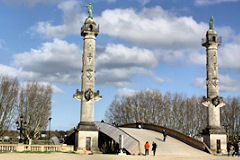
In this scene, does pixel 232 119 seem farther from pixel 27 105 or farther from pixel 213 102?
pixel 27 105

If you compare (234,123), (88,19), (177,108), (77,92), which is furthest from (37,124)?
(234,123)

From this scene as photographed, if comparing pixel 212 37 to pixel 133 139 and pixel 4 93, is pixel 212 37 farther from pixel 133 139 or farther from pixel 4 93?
pixel 4 93

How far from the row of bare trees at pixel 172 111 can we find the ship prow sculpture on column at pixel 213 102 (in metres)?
18.8

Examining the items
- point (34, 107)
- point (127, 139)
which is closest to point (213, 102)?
point (127, 139)

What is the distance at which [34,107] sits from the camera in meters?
43.2

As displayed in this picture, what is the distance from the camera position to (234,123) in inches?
2042

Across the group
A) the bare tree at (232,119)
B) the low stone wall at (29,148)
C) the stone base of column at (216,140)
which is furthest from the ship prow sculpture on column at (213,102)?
the bare tree at (232,119)

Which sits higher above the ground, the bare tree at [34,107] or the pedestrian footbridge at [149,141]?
the bare tree at [34,107]

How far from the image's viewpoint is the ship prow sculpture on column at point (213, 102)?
109 ft

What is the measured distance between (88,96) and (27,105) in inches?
591

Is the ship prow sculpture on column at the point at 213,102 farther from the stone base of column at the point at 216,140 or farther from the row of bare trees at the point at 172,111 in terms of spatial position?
the row of bare trees at the point at 172,111

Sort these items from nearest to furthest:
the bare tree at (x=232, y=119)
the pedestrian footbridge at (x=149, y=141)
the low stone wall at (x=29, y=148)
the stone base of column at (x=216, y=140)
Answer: the low stone wall at (x=29, y=148) → the pedestrian footbridge at (x=149, y=141) → the stone base of column at (x=216, y=140) → the bare tree at (x=232, y=119)

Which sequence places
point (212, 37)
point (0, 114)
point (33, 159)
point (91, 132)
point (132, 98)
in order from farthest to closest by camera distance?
point (132, 98) < point (0, 114) < point (212, 37) < point (91, 132) < point (33, 159)

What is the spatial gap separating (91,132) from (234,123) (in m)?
30.3
